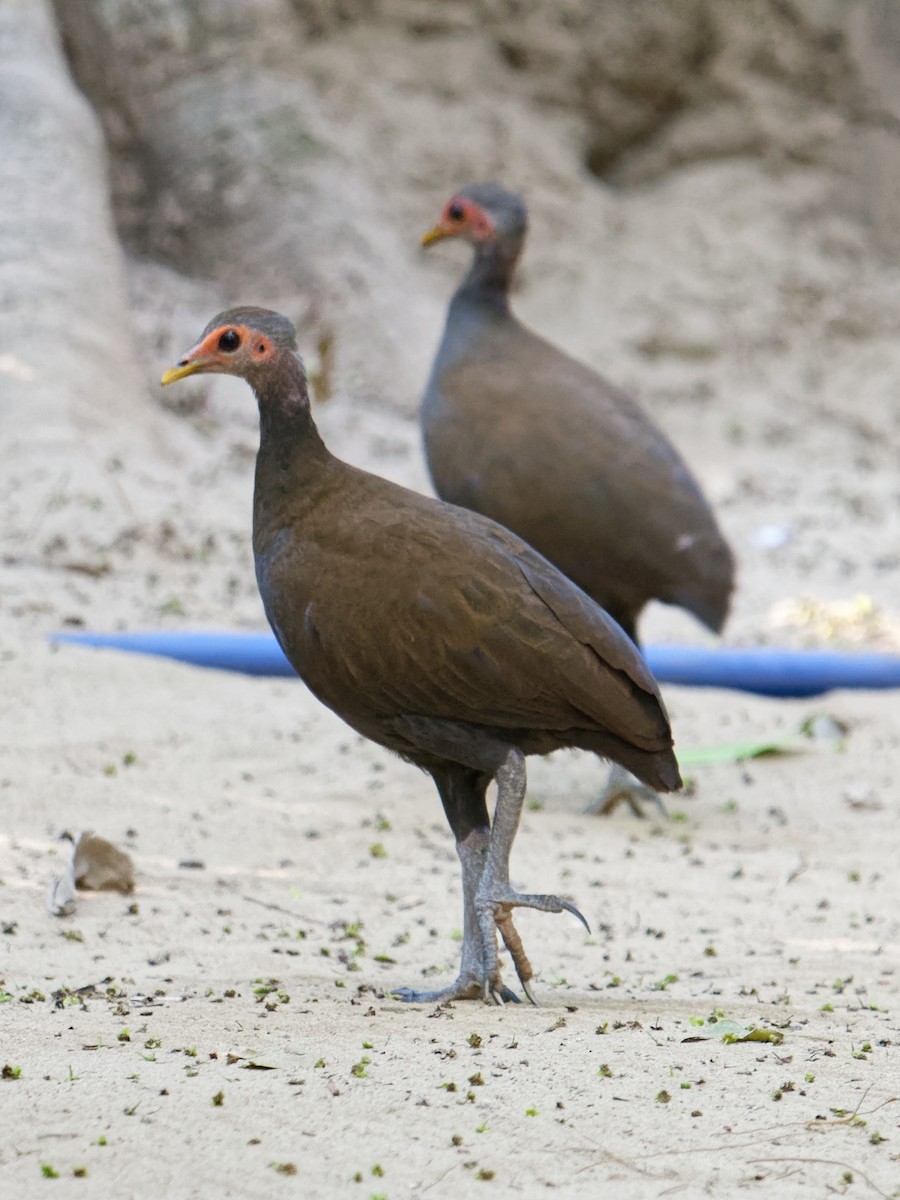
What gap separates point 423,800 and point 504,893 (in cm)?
194

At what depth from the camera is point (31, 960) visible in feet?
11.2

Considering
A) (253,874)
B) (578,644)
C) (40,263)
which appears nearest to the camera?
(578,644)

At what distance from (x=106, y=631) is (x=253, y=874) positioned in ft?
8.40

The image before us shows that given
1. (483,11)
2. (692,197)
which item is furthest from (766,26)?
(483,11)

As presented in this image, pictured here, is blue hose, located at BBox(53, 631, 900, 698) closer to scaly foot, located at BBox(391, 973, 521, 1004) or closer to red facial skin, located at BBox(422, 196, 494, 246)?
red facial skin, located at BBox(422, 196, 494, 246)

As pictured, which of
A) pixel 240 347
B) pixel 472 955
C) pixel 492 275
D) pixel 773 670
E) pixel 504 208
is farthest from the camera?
pixel 773 670

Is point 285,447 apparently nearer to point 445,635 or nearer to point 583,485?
point 445,635

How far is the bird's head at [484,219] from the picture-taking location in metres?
6.05

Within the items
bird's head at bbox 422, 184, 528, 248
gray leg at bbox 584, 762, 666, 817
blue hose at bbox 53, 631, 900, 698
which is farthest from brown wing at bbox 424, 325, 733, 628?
blue hose at bbox 53, 631, 900, 698

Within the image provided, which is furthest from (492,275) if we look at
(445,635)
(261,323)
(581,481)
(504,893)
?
(504,893)

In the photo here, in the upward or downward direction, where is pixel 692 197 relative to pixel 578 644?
upward

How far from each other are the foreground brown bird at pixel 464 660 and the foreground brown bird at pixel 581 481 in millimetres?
1807

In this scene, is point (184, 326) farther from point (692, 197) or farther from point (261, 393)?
point (261, 393)

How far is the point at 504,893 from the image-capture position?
3.27 meters
